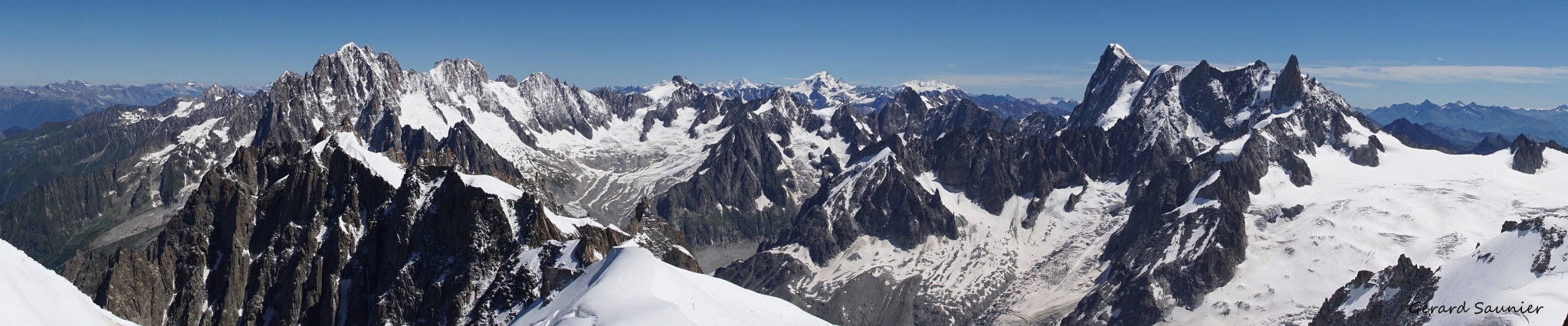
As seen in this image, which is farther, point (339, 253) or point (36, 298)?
point (339, 253)

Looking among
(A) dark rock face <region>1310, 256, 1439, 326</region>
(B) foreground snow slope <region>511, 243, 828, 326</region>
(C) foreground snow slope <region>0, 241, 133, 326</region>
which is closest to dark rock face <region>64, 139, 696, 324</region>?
(B) foreground snow slope <region>511, 243, 828, 326</region>

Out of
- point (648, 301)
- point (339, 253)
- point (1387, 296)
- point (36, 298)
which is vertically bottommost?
point (1387, 296)

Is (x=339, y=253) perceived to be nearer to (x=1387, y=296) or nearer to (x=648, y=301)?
(x=648, y=301)

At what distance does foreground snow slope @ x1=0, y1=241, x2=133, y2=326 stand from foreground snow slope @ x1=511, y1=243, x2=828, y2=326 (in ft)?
121

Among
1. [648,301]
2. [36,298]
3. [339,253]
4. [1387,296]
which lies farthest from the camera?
[1387,296]

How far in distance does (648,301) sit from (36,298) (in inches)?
1722

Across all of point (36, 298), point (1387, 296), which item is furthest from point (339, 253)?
point (1387, 296)

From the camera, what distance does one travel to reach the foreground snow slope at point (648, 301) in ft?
247

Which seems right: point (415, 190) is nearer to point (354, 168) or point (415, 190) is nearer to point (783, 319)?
point (354, 168)

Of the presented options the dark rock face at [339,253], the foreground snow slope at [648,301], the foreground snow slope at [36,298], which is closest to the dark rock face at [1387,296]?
the foreground snow slope at [648,301]

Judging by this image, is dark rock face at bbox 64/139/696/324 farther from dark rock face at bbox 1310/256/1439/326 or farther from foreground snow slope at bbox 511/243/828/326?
dark rock face at bbox 1310/256/1439/326

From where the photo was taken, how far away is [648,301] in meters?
77.1

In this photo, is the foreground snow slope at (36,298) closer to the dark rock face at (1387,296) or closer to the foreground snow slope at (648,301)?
the foreground snow slope at (648,301)

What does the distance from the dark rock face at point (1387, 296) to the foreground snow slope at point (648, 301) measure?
91.6 metres
